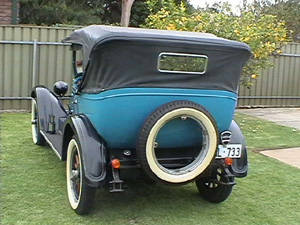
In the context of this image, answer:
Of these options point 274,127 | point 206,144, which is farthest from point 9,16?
point 206,144

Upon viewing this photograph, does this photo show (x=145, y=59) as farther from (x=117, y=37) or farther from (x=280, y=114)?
(x=280, y=114)

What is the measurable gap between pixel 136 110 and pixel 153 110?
142 mm

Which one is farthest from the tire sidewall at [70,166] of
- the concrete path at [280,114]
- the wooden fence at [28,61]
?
the concrete path at [280,114]

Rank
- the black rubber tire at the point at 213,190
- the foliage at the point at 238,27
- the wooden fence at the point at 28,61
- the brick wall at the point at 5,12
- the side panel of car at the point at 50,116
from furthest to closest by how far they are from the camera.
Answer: the brick wall at the point at 5,12 < the wooden fence at the point at 28,61 < the foliage at the point at 238,27 < the side panel of car at the point at 50,116 < the black rubber tire at the point at 213,190

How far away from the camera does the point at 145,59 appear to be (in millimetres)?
3512

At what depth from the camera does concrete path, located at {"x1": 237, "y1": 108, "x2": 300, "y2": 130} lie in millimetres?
9334

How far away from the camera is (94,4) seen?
1869 centimetres

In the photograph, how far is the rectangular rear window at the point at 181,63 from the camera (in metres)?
3.55

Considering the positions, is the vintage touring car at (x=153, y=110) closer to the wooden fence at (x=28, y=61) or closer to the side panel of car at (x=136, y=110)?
the side panel of car at (x=136, y=110)

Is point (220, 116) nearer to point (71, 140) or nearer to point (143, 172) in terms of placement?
point (143, 172)

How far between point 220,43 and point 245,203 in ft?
5.51

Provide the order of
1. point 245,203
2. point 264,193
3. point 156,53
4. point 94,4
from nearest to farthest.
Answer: point 156,53 < point 245,203 < point 264,193 < point 94,4

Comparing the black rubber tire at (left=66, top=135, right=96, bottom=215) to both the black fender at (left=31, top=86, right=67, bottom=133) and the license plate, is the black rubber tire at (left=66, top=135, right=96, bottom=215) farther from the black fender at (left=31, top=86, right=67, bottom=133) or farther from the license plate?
the black fender at (left=31, top=86, right=67, bottom=133)

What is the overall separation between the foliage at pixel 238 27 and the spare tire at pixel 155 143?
4.25m
